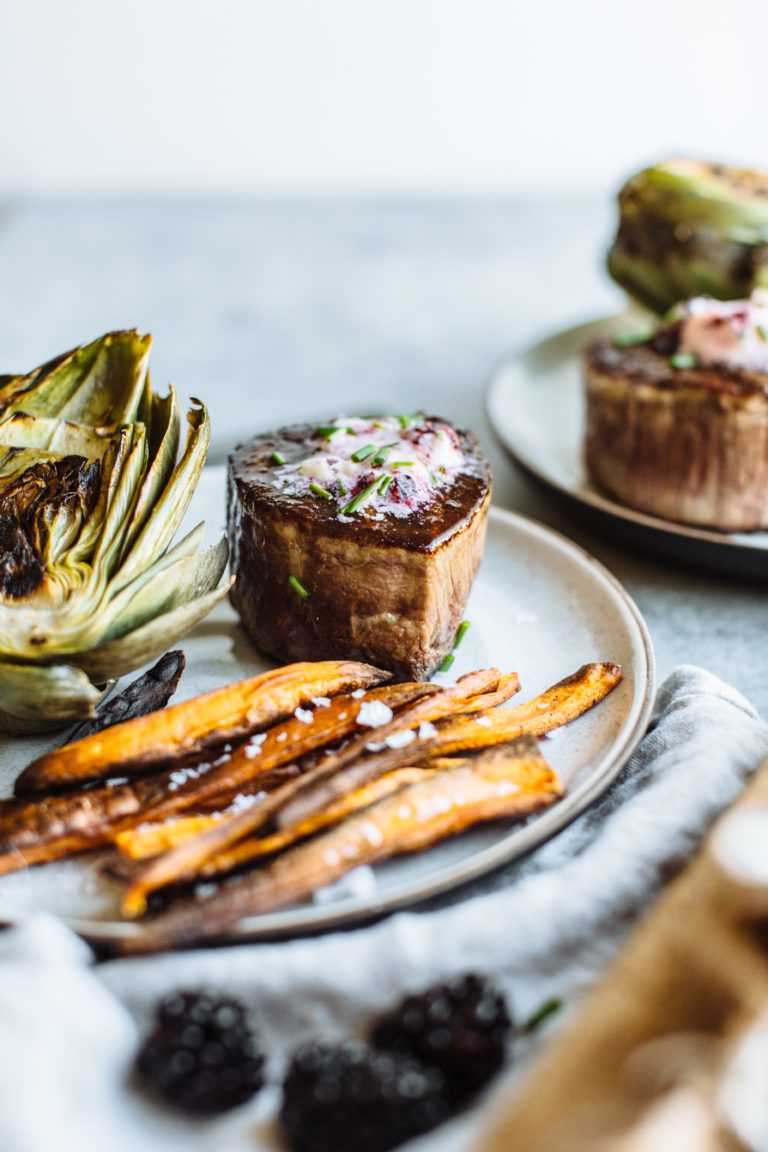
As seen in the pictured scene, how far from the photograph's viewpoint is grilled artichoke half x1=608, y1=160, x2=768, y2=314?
3344 mm

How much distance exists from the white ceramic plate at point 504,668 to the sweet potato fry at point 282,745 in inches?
6.6

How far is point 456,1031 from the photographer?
1.32 meters

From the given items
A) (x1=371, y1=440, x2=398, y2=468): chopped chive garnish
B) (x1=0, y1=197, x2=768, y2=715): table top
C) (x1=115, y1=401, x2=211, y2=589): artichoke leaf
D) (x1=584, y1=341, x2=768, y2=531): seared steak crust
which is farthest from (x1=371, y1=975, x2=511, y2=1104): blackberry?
(x1=584, y1=341, x2=768, y2=531): seared steak crust

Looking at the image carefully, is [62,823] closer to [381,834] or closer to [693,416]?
[381,834]

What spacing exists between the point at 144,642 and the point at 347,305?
10.4 feet

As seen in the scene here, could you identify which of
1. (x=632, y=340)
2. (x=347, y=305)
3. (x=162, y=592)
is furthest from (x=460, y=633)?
(x=347, y=305)

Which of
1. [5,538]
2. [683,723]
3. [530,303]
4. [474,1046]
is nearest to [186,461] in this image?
[5,538]

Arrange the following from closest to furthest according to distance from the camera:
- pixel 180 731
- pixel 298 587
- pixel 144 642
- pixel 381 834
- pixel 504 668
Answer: pixel 381 834 < pixel 180 731 < pixel 144 642 < pixel 298 587 < pixel 504 668

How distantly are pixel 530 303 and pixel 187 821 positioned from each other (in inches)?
144

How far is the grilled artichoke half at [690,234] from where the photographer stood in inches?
132

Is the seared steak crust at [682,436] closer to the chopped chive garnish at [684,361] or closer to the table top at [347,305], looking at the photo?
the chopped chive garnish at [684,361]

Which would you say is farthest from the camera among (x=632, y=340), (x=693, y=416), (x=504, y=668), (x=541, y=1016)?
(x=632, y=340)

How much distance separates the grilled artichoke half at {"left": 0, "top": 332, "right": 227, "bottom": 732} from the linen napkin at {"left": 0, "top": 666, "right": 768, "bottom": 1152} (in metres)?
0.47

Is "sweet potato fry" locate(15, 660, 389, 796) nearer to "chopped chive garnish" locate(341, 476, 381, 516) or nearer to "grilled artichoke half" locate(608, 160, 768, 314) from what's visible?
"chopped chive garnish" locate(341, 476, 381, 516)
